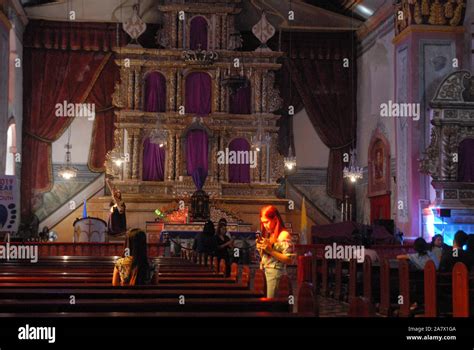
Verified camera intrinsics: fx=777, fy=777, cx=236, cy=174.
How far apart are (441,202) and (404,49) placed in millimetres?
4139

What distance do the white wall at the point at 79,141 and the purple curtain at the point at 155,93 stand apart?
6.23ft

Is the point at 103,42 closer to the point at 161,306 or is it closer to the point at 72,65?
the point at 72,65

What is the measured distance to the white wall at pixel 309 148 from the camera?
24.0 metres

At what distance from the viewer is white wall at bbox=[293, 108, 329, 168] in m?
24.0

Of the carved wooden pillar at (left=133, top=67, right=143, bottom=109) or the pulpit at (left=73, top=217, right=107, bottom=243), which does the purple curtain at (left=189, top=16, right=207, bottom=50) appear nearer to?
the carved wooden pillar at (left=133, top=67, right=143, bottom=109)

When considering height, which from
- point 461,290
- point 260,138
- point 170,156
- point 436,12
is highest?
point 436,12

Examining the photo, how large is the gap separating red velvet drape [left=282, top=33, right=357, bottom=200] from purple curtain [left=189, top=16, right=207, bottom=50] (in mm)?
2524

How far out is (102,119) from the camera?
23.5 metres

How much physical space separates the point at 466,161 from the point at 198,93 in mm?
8911
